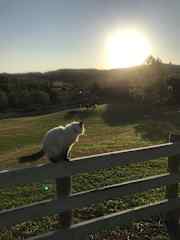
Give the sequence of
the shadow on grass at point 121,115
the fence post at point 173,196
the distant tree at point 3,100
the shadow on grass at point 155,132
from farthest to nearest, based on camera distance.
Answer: the distant tree at point 3,100 → the shadow on grass at point 121,115 → the shadow on grass at point 155,132 → the fence post at point 173,196

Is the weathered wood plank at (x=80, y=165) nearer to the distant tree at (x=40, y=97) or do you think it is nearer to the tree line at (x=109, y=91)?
the tree line at (x=109, y=91)

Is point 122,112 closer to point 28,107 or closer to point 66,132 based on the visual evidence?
point 28,107

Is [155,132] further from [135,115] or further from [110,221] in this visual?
[110,221]

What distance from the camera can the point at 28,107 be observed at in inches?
3738

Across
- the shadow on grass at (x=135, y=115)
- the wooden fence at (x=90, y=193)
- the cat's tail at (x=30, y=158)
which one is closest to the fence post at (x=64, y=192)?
the wooden fence at (x=90, y=193)

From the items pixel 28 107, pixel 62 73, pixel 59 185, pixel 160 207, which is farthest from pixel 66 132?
pixel 62 73

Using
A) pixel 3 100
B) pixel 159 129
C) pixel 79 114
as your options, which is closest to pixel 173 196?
pixel 159 129

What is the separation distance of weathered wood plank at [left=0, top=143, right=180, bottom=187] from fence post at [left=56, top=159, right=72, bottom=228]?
9 cm

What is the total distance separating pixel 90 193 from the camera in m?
5.59

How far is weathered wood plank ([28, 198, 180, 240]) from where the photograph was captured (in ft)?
17.3

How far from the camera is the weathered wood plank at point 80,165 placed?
15.7 ft

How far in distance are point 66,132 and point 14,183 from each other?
109 cm

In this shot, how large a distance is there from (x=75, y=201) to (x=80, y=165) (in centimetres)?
44

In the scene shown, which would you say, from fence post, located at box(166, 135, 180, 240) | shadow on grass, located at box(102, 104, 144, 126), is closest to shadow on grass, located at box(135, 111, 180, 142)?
shadow on grass, located at box(102, 104, 144, 126)
